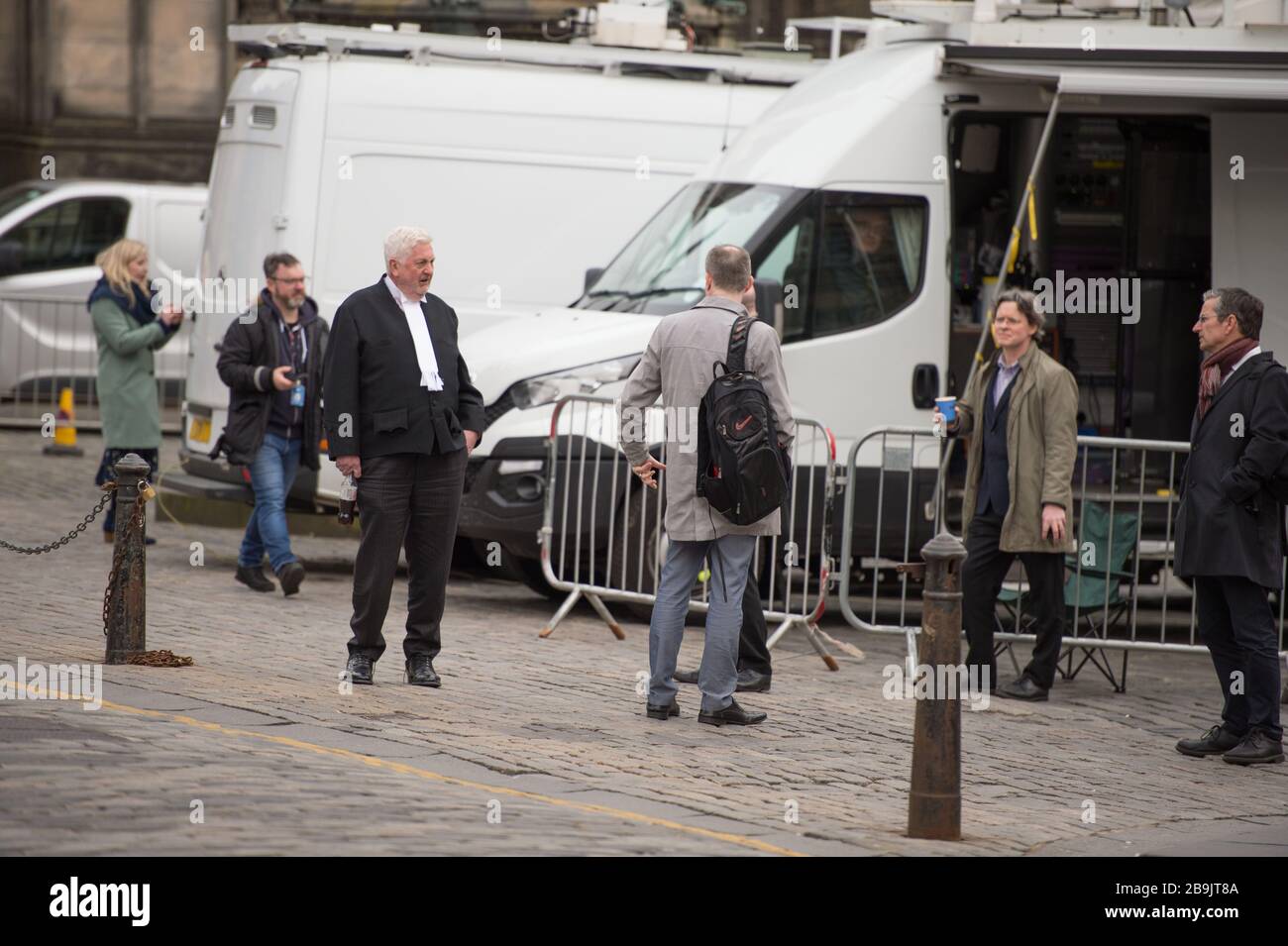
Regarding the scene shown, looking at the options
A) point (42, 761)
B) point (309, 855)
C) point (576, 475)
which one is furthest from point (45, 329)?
point (309, 855)

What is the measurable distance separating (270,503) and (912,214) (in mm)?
3851

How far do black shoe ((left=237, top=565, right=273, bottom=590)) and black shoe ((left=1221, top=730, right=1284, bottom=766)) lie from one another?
5.40m

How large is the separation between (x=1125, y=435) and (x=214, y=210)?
5821mm

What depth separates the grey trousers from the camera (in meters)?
8.18

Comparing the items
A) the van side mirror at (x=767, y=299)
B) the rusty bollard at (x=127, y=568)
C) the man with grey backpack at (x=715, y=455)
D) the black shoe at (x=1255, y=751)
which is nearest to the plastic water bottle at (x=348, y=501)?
the rusty bollard at (x=127, y=568)

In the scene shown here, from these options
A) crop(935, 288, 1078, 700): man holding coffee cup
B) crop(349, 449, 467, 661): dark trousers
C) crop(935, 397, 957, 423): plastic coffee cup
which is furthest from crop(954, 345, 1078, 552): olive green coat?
crop(349, 449, 467, 661): dark trousers

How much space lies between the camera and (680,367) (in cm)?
815

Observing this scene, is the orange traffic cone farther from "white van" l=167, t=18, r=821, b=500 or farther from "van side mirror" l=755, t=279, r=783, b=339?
"van side mirror" l=755, t=279, r=783, b=339

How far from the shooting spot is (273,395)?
11.2 m

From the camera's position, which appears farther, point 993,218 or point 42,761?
point 993,218

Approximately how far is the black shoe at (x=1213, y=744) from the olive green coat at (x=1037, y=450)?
112cm

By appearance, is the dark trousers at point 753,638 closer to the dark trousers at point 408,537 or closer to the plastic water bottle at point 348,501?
the dark trousers at point 408,537

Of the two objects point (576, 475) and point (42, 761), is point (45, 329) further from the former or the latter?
point (42, 761)

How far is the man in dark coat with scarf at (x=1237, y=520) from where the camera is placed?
26.8 feet
